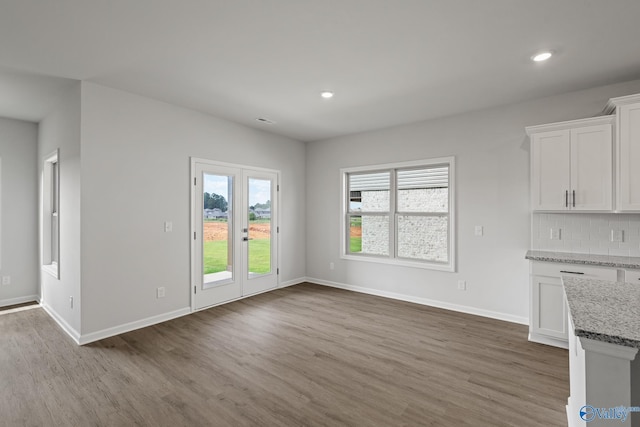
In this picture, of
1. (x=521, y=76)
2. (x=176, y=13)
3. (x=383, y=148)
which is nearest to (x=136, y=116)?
(x=176, y=13)

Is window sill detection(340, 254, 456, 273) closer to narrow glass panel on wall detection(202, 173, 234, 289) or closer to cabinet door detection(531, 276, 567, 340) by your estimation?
cabinet door detection(531, 276, 567, 340)

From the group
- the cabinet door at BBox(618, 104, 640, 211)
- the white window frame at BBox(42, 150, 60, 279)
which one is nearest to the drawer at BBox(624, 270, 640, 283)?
the cabinet door at BBox(618, 104, 640, 211)

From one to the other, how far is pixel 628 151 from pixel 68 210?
19.4ft

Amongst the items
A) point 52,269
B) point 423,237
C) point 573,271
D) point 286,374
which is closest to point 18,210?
point 52,269

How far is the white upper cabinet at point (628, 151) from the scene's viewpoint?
292 cm

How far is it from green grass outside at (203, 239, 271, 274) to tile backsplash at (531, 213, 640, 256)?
3.92 m

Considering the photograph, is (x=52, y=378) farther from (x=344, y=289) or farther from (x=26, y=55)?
(x=344, y=289)

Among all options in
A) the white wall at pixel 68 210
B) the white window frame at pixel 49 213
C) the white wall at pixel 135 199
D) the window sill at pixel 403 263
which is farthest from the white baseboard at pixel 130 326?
the window sill at pixel 403 263

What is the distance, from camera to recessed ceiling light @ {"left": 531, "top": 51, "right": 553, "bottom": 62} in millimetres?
2693

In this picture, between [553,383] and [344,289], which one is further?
[344,289]

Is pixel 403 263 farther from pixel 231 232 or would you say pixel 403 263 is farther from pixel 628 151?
pixel 628 151

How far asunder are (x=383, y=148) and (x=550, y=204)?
8.18 feet

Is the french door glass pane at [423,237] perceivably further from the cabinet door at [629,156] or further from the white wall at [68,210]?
the white wall at [68,210]

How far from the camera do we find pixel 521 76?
3148mm
